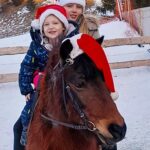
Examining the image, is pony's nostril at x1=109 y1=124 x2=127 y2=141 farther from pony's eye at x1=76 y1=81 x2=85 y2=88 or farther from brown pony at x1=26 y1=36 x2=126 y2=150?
pony's eye at x1=76 y1=81 x2=85 y2=88

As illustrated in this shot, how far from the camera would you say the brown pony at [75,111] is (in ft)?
8.17

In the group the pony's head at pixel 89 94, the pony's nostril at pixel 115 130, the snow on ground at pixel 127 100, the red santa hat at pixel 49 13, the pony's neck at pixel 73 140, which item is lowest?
the snow on ground at pixel 127 100

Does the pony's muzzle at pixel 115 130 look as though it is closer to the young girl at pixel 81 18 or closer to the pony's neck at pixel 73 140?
the pony's neck at pixel 73 140

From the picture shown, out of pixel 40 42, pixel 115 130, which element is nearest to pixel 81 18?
pixel 40 42

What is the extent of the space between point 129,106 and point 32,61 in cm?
519

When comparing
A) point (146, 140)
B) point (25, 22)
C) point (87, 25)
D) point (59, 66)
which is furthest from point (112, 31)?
point (59, 66)

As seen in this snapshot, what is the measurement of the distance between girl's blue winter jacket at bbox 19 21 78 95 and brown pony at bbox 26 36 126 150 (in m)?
0.38

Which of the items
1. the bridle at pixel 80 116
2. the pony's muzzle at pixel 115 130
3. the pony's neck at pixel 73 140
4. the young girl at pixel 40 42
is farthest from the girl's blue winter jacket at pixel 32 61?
the pony's muzzle at pixel 115 130

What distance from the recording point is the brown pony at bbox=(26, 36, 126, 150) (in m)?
2.49

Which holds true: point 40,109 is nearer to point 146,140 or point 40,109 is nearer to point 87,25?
point 87,25

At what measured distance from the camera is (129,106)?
823 cm

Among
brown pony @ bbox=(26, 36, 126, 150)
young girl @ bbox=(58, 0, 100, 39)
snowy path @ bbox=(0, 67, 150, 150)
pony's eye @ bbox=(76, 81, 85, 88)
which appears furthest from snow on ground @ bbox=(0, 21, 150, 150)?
pony's eye @ bbox=(76, 81, 85, 88)

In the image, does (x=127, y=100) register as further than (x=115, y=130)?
Yes

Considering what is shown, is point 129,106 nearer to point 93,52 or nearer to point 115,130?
point 93,52
